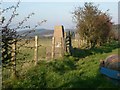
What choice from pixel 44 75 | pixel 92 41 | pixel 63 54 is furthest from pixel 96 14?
pixel 44 75

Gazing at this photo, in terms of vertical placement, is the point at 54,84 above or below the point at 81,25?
below

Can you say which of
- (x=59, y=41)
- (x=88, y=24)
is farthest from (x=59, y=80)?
(x=88, y=24)

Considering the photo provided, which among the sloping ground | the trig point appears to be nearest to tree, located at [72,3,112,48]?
the trig point

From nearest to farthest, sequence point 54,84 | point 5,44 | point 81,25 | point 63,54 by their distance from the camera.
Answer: point 5,44, point 54,84, point 63,54, point 81,25

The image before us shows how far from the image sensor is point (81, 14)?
32531 millimetres

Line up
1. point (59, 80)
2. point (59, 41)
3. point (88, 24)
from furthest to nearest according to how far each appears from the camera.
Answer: point (88, 24)
point (59, 41)
point (59, 80)

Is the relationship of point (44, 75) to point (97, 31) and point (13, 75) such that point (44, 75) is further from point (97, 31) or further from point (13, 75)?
point (97, 31)

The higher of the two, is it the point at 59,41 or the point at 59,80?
the point at 59,41

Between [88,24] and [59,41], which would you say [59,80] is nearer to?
[59,41]

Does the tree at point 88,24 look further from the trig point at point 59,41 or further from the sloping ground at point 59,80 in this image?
the sloping ground at point 59,80

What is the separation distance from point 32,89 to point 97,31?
23.2m

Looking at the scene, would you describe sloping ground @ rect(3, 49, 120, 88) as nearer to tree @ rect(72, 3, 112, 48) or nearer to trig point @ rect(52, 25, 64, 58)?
trig point @ rect(52, 25, 64, 58)

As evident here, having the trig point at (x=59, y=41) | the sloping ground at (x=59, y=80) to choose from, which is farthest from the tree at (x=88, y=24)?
the sloping ground at (x=59, y=80)

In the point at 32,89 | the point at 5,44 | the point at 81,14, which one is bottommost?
the point at 32,89
